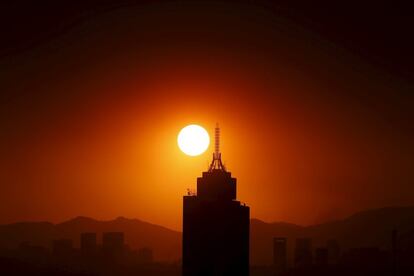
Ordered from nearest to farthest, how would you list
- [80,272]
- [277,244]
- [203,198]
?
[203,198], [80,272], [277,244]

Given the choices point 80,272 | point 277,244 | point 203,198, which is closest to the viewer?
point 203,198

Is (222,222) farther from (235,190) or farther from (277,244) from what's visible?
(277,244)

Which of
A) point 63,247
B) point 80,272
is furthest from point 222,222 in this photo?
point 63,247

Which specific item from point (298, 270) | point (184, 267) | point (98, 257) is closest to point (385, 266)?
point (298, 270)

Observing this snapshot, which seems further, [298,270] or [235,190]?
[298,270]

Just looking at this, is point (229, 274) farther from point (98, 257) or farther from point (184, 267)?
point (98, 257)

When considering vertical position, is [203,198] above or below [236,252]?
above
